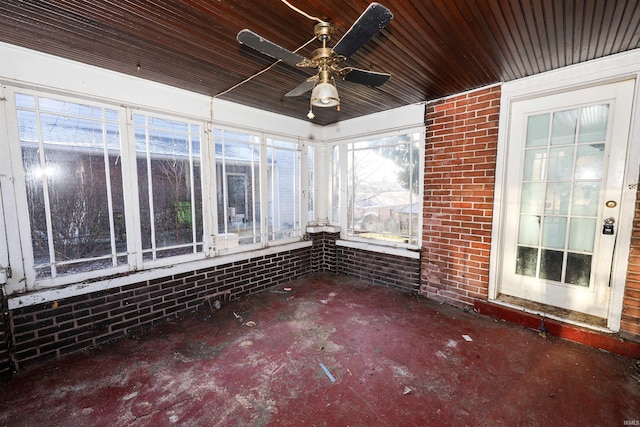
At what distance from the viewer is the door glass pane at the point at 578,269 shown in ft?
8.70

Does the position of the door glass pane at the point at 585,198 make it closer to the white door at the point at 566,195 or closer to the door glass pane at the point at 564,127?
the white door at the point at 566,195

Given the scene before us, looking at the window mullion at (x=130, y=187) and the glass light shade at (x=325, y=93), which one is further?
the window mullion at (x=130, y=187)

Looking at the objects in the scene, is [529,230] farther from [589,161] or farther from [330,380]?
[330,380]

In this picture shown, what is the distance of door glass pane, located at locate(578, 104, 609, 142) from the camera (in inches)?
99.1

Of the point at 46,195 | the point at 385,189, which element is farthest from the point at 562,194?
the point at 46,195

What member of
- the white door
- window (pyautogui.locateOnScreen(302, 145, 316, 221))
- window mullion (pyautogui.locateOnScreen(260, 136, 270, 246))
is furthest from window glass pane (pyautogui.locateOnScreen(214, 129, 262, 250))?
the white door

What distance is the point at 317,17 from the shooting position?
1.81 metres

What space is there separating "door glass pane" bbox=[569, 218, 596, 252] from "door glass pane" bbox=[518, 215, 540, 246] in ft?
0.90

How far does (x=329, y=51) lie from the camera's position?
5.78 feet

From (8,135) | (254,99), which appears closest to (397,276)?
(254,99)

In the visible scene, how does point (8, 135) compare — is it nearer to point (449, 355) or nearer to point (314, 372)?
point (314, 372)

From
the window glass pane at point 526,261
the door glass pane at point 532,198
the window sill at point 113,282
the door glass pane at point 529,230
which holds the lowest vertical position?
the window sill at point 113,282

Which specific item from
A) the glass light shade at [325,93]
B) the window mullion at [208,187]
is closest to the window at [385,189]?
the window mullion at [208,187]

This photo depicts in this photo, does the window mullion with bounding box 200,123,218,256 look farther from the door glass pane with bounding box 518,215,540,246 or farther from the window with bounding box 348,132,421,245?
the door glass pane with bounding box 518,215,540,246
